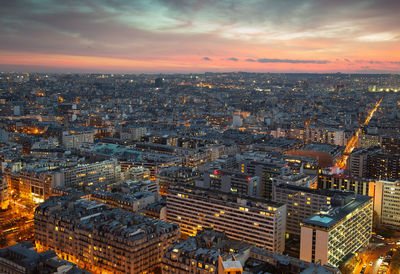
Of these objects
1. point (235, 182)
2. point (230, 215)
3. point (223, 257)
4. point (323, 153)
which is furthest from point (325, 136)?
point (223, 257)

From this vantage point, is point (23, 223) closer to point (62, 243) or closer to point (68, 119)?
point (62, 243)

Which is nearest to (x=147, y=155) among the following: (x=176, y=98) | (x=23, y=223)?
(x=23, y=223)

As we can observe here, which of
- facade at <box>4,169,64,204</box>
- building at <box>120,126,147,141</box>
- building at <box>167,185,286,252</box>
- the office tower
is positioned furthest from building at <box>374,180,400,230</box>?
building at <box>120,126,147,141</box>

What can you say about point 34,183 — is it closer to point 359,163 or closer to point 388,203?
point 388,203

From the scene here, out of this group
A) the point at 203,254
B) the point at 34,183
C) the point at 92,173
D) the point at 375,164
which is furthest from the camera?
the point at 375,164

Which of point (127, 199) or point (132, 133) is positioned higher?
point (127, 199)

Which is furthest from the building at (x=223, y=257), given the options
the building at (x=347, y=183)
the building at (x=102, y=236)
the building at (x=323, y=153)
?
the building at (x=323, y=153)

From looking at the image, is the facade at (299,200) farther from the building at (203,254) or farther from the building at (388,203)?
the building at (203,254)
